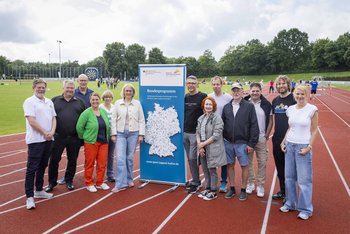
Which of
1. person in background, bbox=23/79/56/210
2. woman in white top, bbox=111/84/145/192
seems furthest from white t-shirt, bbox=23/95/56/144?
woman in white top, bbox=111/84/145/192

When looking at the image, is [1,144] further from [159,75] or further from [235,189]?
[235,189]

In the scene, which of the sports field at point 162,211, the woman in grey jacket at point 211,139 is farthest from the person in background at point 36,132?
the woman in grey jacket at point 211,139

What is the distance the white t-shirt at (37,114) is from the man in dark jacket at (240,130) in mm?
3024

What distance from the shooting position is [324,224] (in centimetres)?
423

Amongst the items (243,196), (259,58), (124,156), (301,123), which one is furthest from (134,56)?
(301,123)

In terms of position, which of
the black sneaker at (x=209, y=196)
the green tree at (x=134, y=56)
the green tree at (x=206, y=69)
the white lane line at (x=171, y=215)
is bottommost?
the white lane line at (x=171, y=215)

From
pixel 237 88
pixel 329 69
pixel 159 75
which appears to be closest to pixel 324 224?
pixel 237 88

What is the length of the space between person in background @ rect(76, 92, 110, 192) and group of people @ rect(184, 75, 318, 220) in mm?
1575

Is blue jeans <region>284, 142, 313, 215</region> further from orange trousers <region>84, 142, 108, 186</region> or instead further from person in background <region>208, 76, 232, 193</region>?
orange trousers <region>84, 142, 108, 186</region>

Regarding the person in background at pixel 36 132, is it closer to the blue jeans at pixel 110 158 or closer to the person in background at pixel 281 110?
the blue jeans at pixel 110 158

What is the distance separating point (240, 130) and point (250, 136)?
0.67 ft

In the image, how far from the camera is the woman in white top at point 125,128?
569 cm

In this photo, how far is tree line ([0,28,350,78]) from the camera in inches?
3000

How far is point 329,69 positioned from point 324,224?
8304 cm
